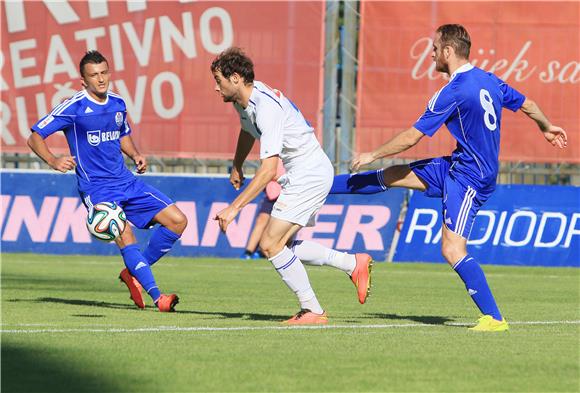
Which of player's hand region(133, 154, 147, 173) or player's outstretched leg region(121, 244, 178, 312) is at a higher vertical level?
player's hand region(133, 154, 147, 173)

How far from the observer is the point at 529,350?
8.23 m

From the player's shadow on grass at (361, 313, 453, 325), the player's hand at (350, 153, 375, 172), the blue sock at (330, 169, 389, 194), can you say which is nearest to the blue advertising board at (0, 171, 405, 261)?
the player's shadow on grass at (361, 313, 453, 325)

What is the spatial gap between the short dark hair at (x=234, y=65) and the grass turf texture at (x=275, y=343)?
6.16ft

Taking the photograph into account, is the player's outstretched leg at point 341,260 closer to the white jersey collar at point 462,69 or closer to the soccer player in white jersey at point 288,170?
the soccer player in white jersey at point 288,170

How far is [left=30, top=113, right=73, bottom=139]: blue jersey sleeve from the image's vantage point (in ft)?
38.9

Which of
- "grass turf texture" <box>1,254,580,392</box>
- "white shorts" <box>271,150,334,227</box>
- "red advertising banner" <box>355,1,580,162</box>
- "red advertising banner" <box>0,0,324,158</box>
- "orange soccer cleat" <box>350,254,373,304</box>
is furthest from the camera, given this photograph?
"red advertising banner" <box>0,0,324,158</box>

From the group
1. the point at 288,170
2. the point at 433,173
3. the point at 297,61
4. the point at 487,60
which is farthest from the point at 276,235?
the point at 487,60

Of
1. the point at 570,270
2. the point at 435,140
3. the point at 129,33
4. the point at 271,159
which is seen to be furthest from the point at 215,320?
the point at 129,33

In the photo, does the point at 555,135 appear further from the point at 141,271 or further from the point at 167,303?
the point at 141,271

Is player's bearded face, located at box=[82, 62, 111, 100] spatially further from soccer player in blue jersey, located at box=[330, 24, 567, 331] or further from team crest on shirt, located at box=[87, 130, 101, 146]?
soccer player in blue jersey, located at box=[330, 24, 567, 331]

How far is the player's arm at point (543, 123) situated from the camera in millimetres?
10062

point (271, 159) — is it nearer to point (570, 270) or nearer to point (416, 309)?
point (416, 309)

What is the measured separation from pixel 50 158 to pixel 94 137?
1.78ft

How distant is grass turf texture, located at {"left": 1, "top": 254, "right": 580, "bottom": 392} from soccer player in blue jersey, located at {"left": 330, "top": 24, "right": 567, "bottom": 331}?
490 millimetres
